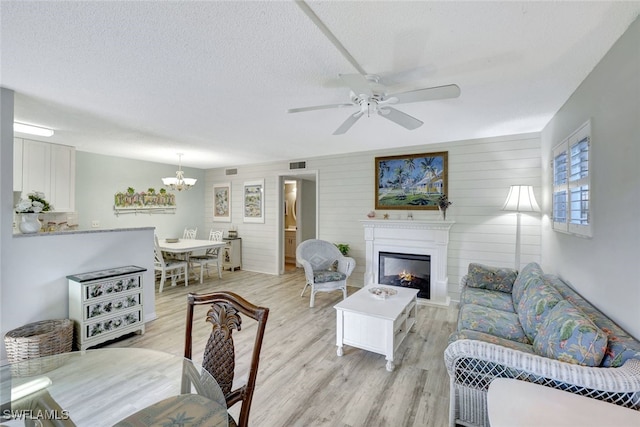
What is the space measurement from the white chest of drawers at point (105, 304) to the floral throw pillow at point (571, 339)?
3773 millimetres

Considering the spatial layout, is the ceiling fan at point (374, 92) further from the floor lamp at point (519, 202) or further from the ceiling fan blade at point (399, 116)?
the floor lamp at point (519, 202)

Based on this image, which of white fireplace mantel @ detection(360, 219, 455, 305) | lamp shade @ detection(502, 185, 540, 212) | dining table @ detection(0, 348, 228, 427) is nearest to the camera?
dining table @ detection(0, 348, 228, 427)

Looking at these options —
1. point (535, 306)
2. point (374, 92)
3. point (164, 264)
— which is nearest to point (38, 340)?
point (164, 264)

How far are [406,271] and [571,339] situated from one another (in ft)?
10.1

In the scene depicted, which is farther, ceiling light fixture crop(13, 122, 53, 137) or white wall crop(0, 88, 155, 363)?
ceiling light fixture crop(13, 122, 53, 137)

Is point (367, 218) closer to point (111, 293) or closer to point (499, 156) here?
point (499, 156)

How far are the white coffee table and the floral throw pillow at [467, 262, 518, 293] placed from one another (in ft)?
3.21

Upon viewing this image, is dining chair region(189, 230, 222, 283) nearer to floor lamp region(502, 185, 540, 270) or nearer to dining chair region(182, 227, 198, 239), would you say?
dining chair region(182, 227, 198, 239)

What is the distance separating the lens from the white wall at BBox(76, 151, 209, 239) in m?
5.04

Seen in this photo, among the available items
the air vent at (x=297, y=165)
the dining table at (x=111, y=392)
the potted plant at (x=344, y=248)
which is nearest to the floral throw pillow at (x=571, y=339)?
the dining table at (x=111, y=392)

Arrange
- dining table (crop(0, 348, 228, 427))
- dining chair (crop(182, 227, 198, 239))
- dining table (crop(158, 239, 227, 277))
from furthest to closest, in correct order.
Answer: dining chair (crop(182, 227, 198, 239)) < dining table (crop(158, 239, 227, 277)) < dining table (crop(0, 348, 228, 427))

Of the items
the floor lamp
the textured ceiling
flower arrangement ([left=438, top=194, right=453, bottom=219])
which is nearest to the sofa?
the floor lamp

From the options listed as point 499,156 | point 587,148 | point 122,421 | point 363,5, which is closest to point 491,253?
point 499,156

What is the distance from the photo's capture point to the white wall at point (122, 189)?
5.04 meters
